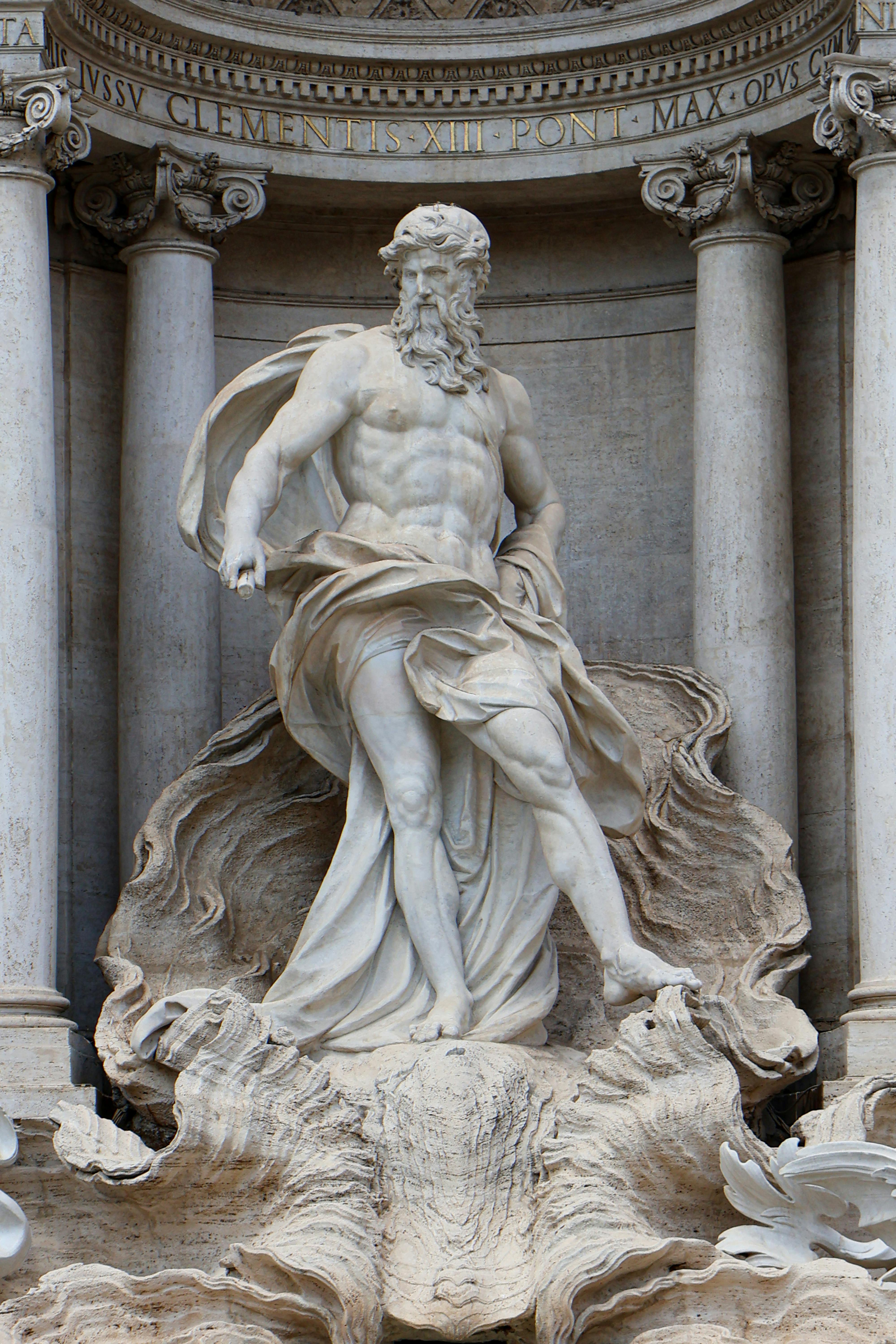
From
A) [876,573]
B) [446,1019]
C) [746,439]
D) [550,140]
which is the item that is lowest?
[446,1019]

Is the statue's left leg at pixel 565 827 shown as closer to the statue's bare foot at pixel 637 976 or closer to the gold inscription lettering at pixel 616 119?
the statue's bare foot at pixel 637 976

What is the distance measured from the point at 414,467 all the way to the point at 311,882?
1.66m

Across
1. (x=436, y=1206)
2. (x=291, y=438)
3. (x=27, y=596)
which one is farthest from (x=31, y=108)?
(x=436, y=1206)

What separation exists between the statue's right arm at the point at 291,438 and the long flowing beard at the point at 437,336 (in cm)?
19

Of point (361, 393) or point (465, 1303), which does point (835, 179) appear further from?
point (465, 1303)

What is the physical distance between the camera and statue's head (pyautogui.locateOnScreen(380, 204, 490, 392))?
1017cm

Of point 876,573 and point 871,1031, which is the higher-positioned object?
point 876,573

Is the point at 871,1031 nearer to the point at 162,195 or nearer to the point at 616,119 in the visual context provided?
the point at 616,119

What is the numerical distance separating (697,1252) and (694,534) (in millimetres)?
3822

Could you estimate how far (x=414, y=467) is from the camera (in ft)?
33.4

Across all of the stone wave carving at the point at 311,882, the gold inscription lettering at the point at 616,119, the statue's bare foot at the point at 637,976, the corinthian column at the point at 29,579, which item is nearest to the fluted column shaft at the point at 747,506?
the stone wave carving at the point at 311,882

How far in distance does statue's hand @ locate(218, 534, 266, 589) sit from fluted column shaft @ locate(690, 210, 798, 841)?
98.7 inches

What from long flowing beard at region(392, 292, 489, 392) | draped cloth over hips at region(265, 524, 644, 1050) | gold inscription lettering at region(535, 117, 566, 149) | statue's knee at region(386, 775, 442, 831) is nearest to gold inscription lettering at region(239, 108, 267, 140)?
gold inscription lettering at region(535, 117, 566, 149)

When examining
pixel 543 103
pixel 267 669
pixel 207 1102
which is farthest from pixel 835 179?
pixel 207 1102
